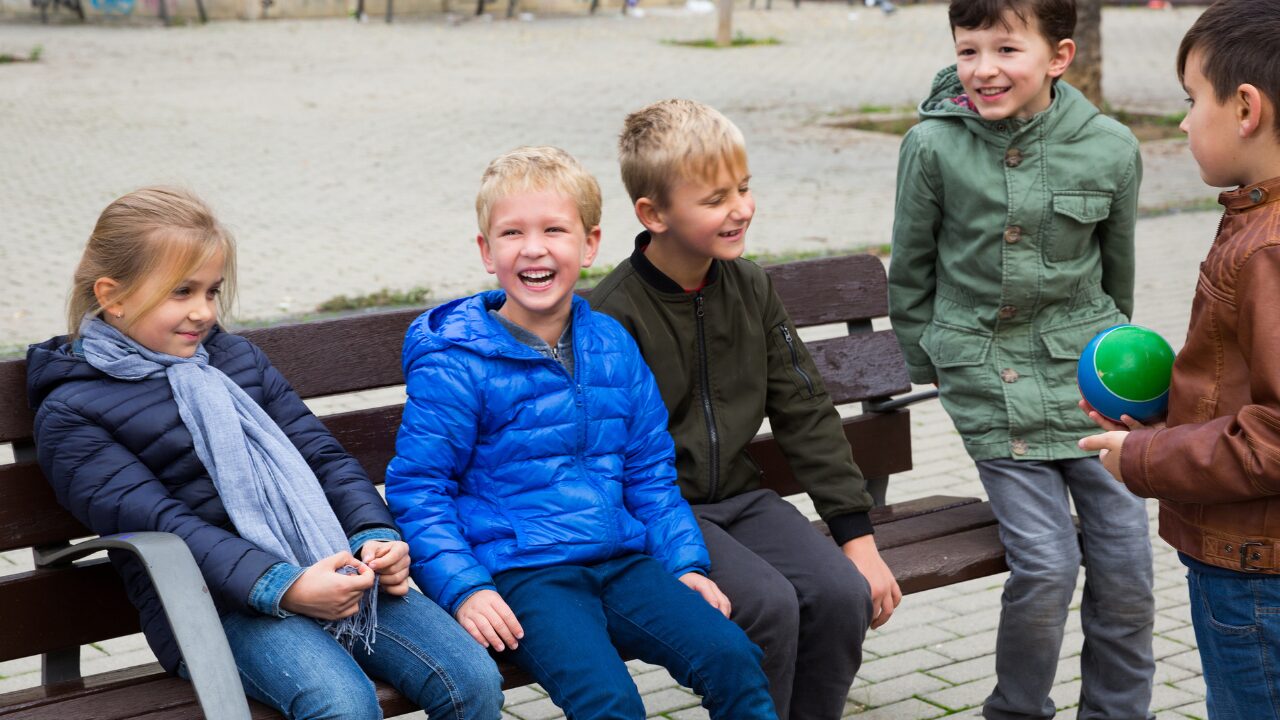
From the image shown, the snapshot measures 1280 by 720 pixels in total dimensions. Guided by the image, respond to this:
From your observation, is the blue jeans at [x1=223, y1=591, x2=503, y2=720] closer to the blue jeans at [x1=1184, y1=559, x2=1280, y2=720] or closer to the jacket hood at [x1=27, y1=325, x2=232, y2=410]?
the jacket hood at [x1=27, y1=325, x2=232, y2=410]

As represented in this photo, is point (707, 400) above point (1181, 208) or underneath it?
above

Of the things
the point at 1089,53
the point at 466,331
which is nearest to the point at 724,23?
the point at 1089,53

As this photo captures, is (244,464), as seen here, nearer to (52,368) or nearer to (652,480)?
(52,368)

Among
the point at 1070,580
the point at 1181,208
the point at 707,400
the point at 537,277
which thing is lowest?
the point at 1181,208

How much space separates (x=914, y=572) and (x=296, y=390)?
57.0 inches

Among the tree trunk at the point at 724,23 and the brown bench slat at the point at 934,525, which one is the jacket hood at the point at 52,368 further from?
the tree trunk at the point at 724,23

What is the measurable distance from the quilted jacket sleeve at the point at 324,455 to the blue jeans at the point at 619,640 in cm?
31

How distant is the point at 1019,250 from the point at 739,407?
0.74 metres

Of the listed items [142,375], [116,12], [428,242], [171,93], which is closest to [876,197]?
[428,242]

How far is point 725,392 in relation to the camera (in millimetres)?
3318

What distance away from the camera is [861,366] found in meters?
3.99

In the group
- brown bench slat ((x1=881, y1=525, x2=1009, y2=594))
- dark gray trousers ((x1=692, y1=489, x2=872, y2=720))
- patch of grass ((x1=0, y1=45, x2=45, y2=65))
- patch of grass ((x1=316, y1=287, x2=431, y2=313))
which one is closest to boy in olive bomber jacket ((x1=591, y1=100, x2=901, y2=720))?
dark gray trousers ((x1=692, y1=489, x2=872, y2=720))

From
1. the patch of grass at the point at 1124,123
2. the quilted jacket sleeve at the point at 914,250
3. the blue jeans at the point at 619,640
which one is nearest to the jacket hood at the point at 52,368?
the blue jeans at the point at 619,640

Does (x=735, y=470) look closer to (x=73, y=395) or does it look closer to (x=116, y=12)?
(x=73, y=395)
